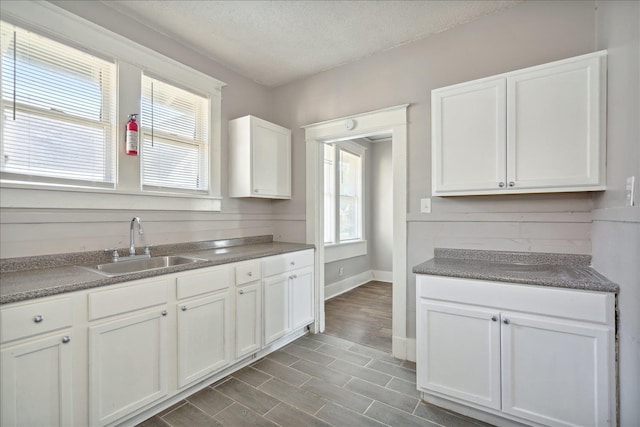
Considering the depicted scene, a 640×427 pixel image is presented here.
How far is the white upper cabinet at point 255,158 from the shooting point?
2.96 meters

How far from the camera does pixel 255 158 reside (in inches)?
118

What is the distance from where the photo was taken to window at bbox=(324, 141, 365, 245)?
4.66 meters

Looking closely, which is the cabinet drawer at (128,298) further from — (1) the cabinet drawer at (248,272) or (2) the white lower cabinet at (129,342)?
(1) the cabinet drawer at (248,272)

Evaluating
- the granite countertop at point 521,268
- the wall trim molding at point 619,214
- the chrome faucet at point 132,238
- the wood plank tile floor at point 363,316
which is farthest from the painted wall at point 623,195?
the chrome faucet at point 132,238

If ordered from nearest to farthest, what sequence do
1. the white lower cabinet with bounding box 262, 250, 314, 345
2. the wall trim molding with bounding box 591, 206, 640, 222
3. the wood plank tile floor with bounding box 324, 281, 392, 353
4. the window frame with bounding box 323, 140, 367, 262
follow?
the wall trim molding with bounding box 591, 206, 640, 222 → the white lower cabinet with bounding box 262, 250, 314, 345 → the wood plank tile floor with bounding box 324, 281, 392, 353 → the window frame with bounding box 323, 140, 367, 262

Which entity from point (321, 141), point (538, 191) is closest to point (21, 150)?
point (321, 141)

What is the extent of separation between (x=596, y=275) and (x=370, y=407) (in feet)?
5.23

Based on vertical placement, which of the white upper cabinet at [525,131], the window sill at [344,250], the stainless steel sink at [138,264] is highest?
the white upper cabinet at [525,131]

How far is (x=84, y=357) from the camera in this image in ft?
5.09

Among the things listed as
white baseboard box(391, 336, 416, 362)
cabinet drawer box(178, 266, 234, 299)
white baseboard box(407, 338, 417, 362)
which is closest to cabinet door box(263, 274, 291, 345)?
cabinet drawer box(178, 266, 234, 299)

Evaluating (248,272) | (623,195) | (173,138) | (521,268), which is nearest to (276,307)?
(248,272)

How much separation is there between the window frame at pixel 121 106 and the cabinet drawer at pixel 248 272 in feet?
2.56

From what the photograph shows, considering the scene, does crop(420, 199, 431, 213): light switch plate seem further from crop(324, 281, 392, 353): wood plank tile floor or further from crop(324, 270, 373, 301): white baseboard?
crop(324, 270, 373, 301): white baseboard

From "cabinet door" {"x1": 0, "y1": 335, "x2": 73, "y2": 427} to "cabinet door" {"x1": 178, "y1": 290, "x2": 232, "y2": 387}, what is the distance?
0.61 metres
